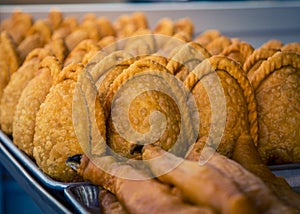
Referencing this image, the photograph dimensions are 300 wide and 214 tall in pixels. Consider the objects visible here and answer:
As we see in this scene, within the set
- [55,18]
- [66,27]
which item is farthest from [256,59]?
[55,18]

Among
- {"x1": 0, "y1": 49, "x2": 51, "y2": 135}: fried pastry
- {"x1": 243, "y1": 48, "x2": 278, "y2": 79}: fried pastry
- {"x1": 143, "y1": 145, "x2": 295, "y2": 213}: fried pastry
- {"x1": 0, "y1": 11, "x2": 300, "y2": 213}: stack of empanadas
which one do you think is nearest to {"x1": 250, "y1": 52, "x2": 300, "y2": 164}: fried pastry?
{"x1": 0, "y1": 11, "x2": 300, "y2": 213}: stack of empanadas

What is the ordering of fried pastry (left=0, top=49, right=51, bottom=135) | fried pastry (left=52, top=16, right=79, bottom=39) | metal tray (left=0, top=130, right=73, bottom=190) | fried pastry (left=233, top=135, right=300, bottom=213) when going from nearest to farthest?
fried pastry (left=233, top=135, right=300, bottom=213) < metal tray (left=0, top=130, right=73, bottom=190) < fried pastry (left=0, top=49, right=51, bottom=135) < fried pastry (left=52, top=16, right=79, bottom=39)

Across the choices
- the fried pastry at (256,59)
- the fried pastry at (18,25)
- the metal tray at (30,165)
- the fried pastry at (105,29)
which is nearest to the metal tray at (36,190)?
the metal tray at (30,165)

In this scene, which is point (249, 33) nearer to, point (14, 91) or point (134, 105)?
point (14, 91)

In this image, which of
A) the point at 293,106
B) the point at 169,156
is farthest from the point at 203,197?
the point at 293,106

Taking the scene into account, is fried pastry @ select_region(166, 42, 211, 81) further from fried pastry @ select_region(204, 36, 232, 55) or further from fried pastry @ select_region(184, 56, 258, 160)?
fried pastry @ select_region(204, 36, 232, 55)
